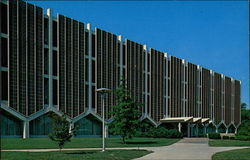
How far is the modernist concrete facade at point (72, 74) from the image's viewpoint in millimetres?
41406

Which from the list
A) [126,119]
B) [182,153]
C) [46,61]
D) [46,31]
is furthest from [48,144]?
[46,31]

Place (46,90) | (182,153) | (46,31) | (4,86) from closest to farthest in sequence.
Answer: (182,153)
(4,86)
(46,90)
(46,31)

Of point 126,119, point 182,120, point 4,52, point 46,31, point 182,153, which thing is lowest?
point 182,120

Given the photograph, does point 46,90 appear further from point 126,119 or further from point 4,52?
point 126,119

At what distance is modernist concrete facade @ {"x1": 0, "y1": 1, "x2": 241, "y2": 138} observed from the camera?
4141 cm

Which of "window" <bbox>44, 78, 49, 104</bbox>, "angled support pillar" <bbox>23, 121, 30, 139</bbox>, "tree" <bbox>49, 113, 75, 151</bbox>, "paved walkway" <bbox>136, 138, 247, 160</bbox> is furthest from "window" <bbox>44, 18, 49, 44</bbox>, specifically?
"tree" <bbox>49, 113, 75, 151</bbox>

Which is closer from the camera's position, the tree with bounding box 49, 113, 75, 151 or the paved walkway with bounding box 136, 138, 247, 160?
the paved walkway with bounding box 136, 138, 247, 160

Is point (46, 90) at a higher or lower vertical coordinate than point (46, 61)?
lower

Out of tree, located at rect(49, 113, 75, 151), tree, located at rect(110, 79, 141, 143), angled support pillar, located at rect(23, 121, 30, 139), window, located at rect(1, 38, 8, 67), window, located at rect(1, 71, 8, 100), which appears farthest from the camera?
angled support pillar, located at rect(23, 121, 30, 139)

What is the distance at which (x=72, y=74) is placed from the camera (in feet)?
161

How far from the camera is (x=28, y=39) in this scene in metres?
43.2

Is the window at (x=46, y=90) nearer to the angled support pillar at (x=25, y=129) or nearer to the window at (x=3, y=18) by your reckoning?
the angled support pillar at (x=25, y=129)

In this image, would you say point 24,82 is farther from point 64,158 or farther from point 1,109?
point 64,158

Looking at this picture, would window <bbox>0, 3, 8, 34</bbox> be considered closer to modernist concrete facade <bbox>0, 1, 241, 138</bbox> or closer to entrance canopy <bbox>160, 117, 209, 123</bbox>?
modernist concrete facade <bbox>0, 1, 241, 138</bbox>
